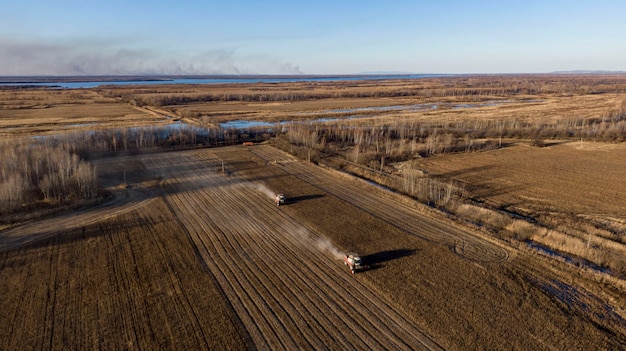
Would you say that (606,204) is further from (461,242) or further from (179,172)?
Result: (179,172)

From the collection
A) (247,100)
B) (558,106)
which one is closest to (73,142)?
(247,100)

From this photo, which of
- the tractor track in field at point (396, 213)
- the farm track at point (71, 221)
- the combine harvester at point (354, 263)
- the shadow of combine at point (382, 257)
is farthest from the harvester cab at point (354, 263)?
the farm track at point (71, 221)

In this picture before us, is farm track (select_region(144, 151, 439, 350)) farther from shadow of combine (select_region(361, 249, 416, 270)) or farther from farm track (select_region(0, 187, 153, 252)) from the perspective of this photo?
farm track (select_region(0, 187, 153, 252))

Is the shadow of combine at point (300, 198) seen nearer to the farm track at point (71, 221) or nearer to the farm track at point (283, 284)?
the farm track at point (283, 284)

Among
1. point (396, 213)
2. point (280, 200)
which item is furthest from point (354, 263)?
point (280, 200)

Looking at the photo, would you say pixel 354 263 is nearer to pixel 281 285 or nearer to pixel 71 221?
pixel 281 285

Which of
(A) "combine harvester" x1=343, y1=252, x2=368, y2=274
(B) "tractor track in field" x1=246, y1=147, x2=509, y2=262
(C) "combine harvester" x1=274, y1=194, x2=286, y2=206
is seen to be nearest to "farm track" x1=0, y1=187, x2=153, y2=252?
(C) "combine harvester" x1=274, y1=194, x2=286, y2=206

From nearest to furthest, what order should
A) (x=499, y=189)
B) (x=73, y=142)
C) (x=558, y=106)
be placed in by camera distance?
(x=499, y=189)
(x=73, y=142)
(x=558, y=106)
